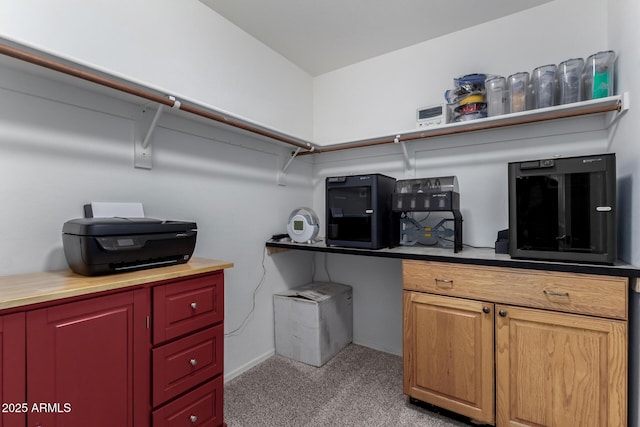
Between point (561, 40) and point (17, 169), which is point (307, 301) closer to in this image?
point (17, 169)

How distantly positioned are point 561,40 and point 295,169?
2.07 metres

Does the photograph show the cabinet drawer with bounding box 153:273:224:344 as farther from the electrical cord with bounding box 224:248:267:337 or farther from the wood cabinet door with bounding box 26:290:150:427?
the electrical cord with bounding box 224:248:267:337

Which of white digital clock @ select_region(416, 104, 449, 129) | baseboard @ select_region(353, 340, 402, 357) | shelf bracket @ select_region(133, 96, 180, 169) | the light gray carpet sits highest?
white digital clock @ select_region(416, 104, 449, 129)

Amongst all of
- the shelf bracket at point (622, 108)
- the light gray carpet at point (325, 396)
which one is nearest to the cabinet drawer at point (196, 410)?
the light gray carpet at point (325, 396)

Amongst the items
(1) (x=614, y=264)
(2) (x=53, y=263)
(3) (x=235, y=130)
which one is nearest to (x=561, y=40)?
(1) (x=614, y=264)

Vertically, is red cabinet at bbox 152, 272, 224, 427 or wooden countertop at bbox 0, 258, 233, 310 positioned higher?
wooden countertop at bbox 0, 258, 233, 310

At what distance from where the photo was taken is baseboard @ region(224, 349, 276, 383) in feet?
7.04

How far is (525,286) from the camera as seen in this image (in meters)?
1.50

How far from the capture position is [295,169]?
2.80m

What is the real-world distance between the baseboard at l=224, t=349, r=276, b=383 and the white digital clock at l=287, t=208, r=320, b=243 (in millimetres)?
951

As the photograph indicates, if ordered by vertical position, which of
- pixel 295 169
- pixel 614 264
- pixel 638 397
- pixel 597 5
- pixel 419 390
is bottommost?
pixel 419 390

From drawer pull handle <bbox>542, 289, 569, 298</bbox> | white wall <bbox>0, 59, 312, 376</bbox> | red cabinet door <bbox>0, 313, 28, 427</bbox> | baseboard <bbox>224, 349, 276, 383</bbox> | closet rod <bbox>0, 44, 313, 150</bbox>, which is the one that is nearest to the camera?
red cabinet door <bbox>0, 313, 28, 427</bbox>

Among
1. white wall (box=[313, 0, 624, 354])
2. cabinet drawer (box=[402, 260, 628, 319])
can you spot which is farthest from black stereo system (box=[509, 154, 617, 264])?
white wall (box=[313, 0, 624, 354])

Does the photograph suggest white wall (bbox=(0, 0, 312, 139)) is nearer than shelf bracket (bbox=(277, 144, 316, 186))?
Yes
